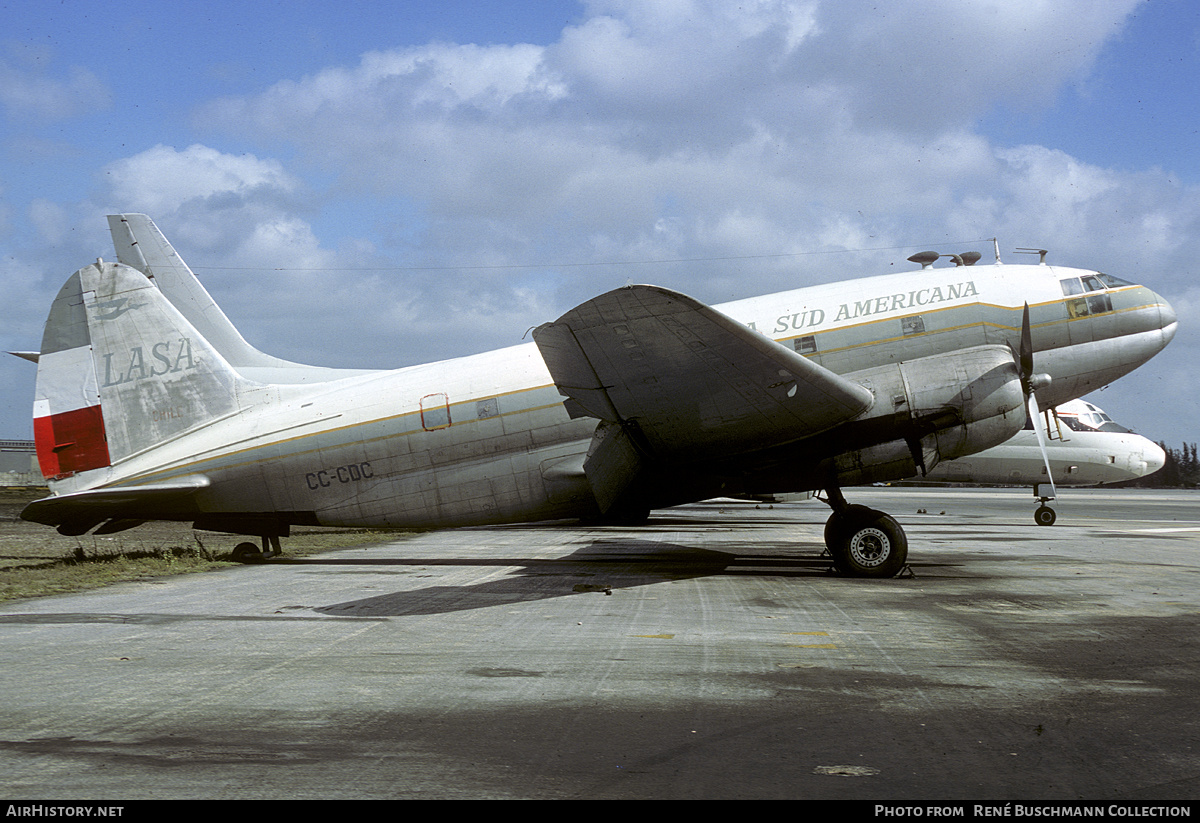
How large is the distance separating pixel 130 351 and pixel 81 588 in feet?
17.9

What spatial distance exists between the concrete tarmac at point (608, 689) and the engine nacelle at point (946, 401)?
97.4 inches

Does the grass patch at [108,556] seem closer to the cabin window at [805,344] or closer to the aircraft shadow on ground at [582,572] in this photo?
the aircraft shadow on ground at [582,572]

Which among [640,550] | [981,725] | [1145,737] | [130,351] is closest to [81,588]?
[130,351]

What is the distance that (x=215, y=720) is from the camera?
5.50m

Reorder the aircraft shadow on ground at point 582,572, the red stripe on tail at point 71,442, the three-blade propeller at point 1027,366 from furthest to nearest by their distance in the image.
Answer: the red stripe on tail at point 71,442
the three-blade propeller at point 1027,366
the aircraft shadow on ground at point 582,572

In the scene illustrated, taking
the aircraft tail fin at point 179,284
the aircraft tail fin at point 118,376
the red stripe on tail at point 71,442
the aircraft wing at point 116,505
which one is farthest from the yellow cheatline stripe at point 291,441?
the aircraft tail fin at point 179,284

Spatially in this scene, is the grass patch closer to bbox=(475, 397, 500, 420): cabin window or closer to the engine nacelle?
bbox=(475, 397, 500, 420): cabin window

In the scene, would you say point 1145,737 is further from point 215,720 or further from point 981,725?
point 215,720

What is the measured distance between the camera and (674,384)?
1193 centimetres

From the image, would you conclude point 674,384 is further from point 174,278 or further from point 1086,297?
point 174,278

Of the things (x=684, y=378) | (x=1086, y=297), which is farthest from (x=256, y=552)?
(x=1086, y=297)

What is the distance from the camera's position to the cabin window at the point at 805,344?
14375 mm

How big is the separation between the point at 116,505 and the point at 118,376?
260 cm

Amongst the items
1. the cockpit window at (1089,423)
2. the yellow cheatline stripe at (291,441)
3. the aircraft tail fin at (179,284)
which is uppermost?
the aircraft tail fin at (179,284)
